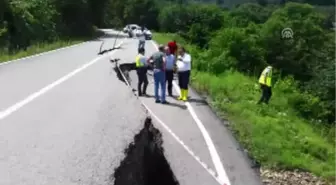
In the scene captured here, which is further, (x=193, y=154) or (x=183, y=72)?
(x=183, y=72)

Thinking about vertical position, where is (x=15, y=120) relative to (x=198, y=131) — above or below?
above

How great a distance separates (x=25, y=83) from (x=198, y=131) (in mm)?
6387

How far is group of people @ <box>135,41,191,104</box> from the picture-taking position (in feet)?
51.9

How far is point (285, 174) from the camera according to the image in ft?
32.4

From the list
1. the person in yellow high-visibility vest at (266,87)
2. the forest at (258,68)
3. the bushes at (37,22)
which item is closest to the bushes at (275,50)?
the forest at (258,68)

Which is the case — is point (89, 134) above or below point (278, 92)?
above

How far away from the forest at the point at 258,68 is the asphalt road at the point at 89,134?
1056 mm

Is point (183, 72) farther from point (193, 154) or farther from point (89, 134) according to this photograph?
point (89, 134)

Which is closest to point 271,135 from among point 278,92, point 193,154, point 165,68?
point 193,154

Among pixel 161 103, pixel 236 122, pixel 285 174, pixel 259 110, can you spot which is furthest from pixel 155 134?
pixel 259 110

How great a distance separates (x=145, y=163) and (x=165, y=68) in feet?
26.0

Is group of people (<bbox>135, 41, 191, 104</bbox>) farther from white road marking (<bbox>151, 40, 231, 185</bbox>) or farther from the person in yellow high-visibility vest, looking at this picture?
the person in yellow high-visibility vest

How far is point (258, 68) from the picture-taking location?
36.4 meters

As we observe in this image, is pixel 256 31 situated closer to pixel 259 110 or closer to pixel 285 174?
pixel 259 110
